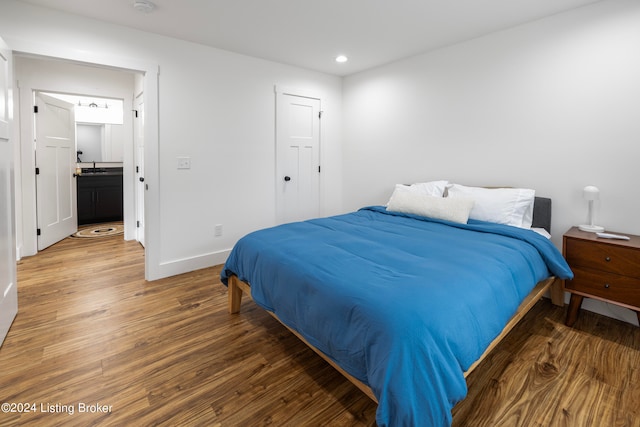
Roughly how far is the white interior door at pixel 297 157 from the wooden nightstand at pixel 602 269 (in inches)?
115

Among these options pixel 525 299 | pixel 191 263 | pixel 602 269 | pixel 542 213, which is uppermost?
pixel 542 213

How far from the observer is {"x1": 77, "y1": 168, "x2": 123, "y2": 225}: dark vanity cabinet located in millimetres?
5520

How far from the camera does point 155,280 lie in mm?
3219

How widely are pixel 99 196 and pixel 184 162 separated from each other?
3416 millimetres

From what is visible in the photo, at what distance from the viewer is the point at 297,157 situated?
4.27 meters

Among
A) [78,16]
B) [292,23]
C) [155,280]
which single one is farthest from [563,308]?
[78,16]

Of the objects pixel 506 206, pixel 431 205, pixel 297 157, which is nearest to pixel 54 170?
pixel 297 157

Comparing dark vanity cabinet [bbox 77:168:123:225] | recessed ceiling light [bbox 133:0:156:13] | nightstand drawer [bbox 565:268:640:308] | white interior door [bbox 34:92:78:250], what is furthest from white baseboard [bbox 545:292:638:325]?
dark vanity cabinet [bbox 77:168:123:225]

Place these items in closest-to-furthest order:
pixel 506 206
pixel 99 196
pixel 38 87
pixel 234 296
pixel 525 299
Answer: pixel 525 299 < pixel 234 296 < pixel 506 206 < pixel 38 87 < pixel 99 196

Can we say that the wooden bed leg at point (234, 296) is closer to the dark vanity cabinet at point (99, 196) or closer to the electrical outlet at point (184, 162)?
the electrical outlet at point (184, 162)

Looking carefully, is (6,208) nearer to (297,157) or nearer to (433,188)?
(297,157)

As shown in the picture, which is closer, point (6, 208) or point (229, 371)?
point (229, 371)

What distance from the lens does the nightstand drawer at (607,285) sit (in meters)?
2.11

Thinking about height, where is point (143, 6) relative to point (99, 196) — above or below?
above
